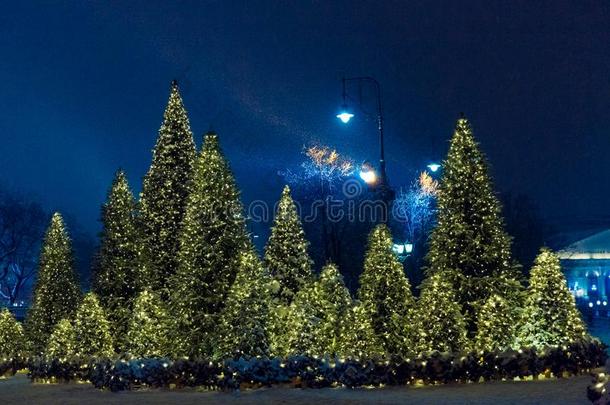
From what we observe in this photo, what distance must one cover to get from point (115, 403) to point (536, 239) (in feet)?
165

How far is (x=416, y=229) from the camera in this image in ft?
201

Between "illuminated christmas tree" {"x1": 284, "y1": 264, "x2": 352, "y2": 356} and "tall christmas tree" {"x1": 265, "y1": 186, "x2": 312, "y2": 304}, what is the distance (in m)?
0.78

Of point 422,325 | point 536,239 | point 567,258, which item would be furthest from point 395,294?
point 567,258

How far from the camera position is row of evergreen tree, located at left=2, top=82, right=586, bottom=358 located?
68.0ft

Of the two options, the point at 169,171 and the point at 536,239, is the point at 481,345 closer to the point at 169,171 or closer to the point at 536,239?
the point at 169,171

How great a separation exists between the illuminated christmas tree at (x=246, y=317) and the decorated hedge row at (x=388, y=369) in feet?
1.81

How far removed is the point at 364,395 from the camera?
1819 cm

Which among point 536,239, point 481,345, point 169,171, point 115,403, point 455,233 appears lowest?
point 115,403

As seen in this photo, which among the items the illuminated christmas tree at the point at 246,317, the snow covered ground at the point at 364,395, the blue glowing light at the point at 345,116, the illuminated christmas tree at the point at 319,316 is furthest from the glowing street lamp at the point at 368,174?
the snow covered ground at the point at 364,395

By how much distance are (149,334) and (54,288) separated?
8.66m

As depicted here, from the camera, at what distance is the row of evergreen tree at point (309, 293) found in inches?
816

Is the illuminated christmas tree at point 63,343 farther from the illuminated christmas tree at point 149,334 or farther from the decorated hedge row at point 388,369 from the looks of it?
the decorated hedge row at point 388,369

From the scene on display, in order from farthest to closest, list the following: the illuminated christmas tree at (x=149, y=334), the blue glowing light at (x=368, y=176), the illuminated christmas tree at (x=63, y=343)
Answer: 1. the blue glowing light at (x=368, y=176)
2. the illuminated christmas tree at (x=63, y=343)
3. the illuminated christmas tree at (x=149, y=334)

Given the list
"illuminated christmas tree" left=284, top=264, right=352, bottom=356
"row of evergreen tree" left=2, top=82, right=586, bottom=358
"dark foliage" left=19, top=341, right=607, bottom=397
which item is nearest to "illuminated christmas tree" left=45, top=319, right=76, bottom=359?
"row of evergreen tree" left=2, top=82, right=586, bottom=358
